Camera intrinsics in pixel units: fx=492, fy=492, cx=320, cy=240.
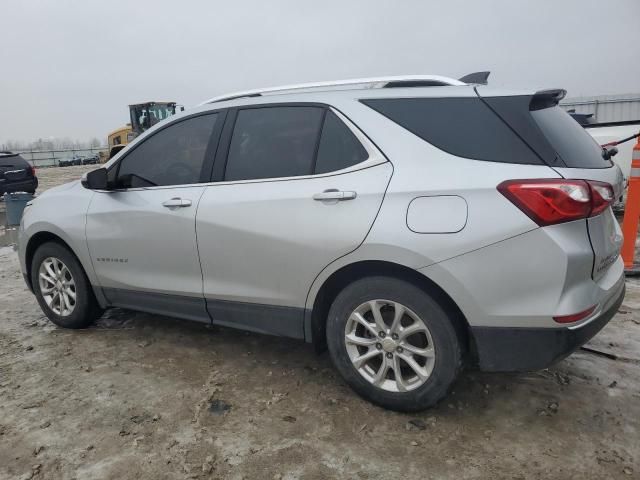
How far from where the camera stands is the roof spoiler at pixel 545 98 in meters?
2.39

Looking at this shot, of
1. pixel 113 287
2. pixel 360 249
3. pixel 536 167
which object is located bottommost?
pixel 113 287

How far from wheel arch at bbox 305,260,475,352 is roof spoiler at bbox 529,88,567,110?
3.23 ft

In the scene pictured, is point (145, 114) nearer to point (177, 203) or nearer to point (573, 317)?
point (177, 203)

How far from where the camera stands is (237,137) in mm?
3129

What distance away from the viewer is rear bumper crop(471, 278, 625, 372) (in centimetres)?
221

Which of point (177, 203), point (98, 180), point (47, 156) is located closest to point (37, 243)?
point (98, 180)

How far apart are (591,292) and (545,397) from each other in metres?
0.81

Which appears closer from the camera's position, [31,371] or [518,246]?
[518,246]

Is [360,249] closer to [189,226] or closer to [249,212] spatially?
[249,212]

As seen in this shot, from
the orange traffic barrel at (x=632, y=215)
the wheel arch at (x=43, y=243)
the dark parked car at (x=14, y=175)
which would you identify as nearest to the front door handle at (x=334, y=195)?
the wheel arch at (x=43, y=243)

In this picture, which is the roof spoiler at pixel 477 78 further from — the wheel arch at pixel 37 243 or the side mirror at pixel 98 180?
the wheel arch at pixel 37 243

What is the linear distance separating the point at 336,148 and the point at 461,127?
675 mm

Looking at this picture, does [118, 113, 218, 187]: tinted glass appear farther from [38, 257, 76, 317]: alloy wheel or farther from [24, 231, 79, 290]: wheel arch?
[38, 257, 76, 317]: alloy wheel

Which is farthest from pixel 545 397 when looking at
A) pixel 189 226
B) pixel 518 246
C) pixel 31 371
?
pixel 31 371
